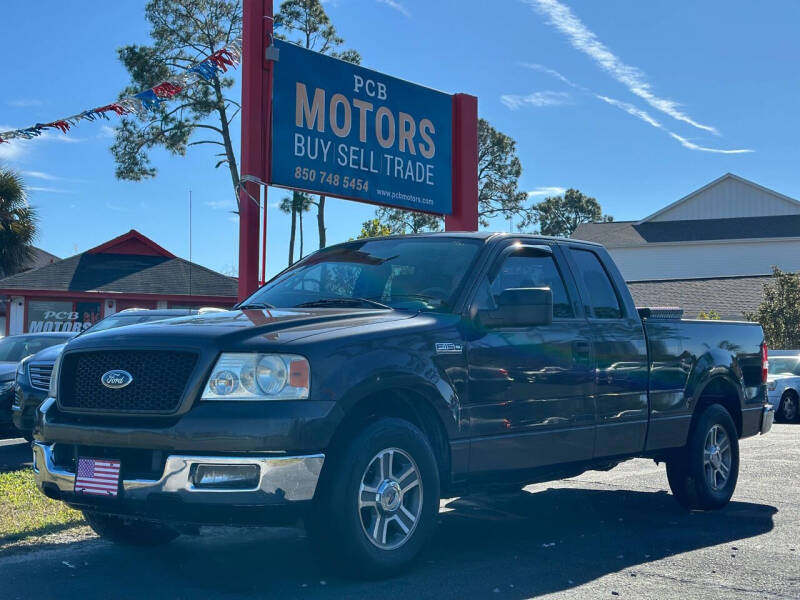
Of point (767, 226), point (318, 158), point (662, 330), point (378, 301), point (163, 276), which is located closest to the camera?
point (378, 301)

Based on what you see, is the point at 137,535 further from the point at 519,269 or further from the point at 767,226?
the point at 767,226

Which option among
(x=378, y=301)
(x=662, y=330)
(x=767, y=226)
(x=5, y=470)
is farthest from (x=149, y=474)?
(x=767, y=226)

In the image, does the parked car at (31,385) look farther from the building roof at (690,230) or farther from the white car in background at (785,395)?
the building roof at (690,230)

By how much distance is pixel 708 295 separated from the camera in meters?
41.0

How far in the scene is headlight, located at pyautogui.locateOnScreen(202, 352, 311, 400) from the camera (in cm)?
473

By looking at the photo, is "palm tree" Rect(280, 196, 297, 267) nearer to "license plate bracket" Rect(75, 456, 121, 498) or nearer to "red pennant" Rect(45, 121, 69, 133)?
"red pennant" Rect(45, 121, 69, 133)

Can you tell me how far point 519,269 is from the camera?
6.43 m

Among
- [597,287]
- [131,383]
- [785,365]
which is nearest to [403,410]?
[131,383]

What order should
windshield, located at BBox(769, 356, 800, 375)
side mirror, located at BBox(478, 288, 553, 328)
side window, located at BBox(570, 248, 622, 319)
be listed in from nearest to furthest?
side mirror, located at BBox(478, 288, 553, 328), side window, located at BBox(570, 248, 622, 319), windshield, located at BBox(769, 356, 800, 375)

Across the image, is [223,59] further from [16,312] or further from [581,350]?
[16,312]

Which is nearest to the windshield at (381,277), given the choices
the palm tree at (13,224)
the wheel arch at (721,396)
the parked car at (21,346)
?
the wheel arch at (721,396)

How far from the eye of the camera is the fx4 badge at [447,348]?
541cm

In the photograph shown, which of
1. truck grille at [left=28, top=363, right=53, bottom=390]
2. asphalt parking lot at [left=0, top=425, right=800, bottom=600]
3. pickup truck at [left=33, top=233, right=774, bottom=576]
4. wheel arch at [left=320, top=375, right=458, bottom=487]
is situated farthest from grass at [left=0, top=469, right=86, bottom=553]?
wheel arch at [left=320, top=375, right=458, bottom=487]

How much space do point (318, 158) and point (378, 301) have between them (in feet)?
17.3
